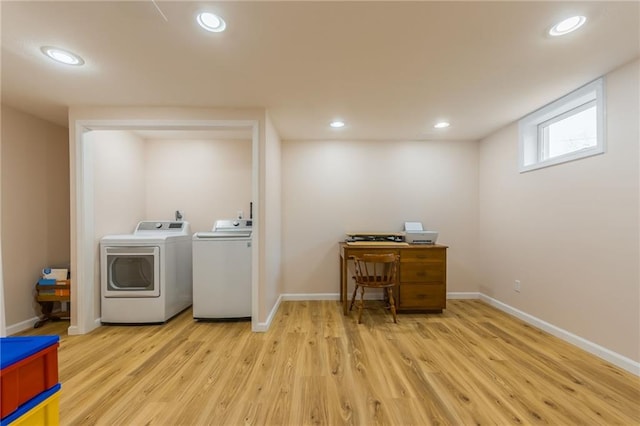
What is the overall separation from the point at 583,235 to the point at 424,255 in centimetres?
138

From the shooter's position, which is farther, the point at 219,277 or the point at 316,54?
the point at 219,277

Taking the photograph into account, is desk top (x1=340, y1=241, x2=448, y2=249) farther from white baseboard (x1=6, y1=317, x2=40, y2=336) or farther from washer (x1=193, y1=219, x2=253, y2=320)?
white baseboard (x1=6, y1=317, x2=40, y2=336)

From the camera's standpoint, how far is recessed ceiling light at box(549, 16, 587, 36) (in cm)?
149

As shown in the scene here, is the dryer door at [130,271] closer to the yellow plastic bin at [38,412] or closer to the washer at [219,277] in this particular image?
the washer at [219,277]

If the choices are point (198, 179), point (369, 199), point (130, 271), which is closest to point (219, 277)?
point (130, 271)

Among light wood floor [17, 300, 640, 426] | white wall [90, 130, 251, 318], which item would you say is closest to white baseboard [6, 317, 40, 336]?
light wood floor [17, 300, 640, 426]

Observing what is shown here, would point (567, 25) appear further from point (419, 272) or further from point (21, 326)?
point (21, 326)

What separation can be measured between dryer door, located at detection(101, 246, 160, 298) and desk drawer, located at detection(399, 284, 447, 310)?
8.96ft

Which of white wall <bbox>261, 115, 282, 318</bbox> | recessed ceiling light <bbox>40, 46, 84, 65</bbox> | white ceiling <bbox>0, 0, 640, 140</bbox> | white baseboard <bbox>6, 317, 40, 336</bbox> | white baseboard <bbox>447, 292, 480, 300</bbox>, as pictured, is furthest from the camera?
white baseboard <bbox>447, 292, 480, 300</bbox>

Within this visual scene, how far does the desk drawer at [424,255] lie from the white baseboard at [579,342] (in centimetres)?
98

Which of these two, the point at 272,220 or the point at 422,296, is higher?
the point at 272,220

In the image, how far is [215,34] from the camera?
159cm

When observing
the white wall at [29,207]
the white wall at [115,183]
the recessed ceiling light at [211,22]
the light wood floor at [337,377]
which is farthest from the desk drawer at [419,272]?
the white wall at [29,207]

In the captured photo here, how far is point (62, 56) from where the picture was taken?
1.82m
